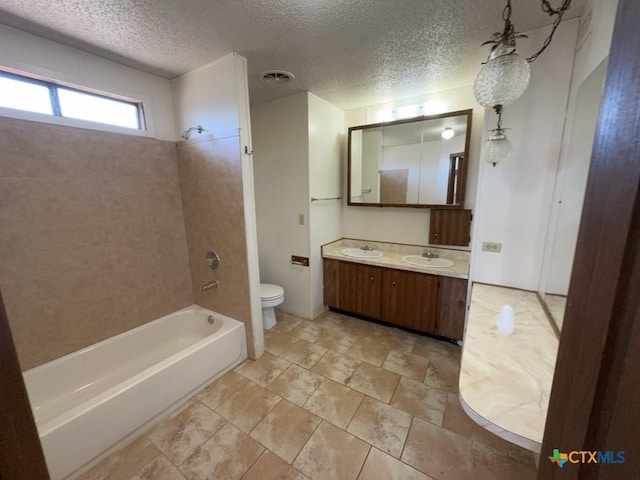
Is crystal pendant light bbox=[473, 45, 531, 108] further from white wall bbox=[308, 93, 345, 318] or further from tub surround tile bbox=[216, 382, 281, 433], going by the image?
tub surround tile bbox=[216, 382, 281, 433]

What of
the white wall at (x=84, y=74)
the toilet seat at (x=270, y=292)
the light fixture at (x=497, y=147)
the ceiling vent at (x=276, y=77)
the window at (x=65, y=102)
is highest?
the ceiling vent at (x=276, y=77)

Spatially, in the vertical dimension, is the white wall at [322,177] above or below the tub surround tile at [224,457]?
above

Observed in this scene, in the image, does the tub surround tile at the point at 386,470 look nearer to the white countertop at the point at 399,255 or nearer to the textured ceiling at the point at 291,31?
the white countertop at the point at 399,255

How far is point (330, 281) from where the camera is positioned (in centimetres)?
311

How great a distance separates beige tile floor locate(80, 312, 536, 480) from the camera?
1.42 meters

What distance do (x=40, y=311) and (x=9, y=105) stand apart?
132cm

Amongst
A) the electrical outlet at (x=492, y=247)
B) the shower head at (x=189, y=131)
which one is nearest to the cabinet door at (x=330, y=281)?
the electrical outlet at (x=492, y=247)

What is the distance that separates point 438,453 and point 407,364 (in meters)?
0.78

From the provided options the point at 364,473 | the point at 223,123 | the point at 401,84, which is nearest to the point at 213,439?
the point at 364,473

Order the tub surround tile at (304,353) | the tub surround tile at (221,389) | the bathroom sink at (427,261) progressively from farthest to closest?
the bathroom sink at (427,261) → the tub surround tile at (304,353) → the tub surround tile at (221,389)

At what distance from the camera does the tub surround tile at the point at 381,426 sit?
156 cm

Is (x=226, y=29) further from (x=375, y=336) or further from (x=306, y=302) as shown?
(x=375, y=336)

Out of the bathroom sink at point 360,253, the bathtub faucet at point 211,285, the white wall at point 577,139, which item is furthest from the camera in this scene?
the bathroom sink at point 360,253

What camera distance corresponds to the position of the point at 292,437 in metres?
1.61
